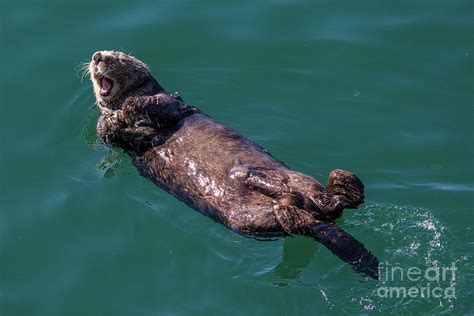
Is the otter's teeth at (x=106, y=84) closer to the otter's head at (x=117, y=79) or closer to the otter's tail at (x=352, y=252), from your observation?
the otter's head at (x=117, y=79)

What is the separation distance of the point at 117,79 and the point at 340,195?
3.21 metres

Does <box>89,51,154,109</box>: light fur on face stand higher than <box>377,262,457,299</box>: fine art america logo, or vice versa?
<box>89,51,154,109</box>: light fur on face

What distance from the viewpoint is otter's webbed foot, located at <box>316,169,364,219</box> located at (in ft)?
22.7

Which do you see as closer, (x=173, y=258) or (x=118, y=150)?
(x=173, y=258)

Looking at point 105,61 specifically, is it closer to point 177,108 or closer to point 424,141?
point 177,108

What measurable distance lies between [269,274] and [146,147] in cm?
212

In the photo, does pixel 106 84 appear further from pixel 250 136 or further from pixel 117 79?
pixel 250 136

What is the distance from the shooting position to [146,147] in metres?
8.33

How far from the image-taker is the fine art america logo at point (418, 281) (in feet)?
21.9

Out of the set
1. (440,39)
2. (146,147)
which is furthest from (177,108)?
(440,39)

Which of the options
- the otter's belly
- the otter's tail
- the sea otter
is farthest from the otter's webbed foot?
the otter's belly

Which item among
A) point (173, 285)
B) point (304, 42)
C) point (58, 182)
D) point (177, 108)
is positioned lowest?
point (173, 285)

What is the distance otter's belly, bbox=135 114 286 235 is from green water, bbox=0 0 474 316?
236mm

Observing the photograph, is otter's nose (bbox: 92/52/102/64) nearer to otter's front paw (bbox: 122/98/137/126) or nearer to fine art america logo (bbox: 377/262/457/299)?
otter's front paw (bbox: 122/98/137/126)
